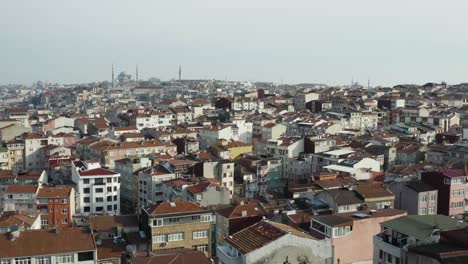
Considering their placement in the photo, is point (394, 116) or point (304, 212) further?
point (394, 116)

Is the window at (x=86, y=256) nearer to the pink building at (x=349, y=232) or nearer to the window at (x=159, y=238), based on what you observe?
the window at (x=159, y=238)

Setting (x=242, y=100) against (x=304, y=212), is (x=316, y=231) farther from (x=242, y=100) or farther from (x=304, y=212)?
(x=242, y=100)

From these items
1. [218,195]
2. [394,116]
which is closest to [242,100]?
[394,116]

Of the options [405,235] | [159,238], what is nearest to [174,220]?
[159,238]

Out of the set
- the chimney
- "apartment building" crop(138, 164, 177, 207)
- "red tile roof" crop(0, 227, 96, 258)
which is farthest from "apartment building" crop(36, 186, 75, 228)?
the chimney

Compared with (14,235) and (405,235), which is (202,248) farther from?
(405,235)
